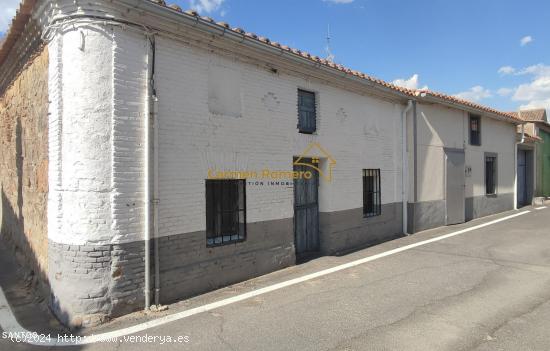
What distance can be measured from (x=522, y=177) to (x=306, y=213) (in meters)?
15.6

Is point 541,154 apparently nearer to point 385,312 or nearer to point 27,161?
point 385,312

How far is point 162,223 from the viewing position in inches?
206

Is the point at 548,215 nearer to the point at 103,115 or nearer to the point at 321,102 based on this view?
the point at 321,102

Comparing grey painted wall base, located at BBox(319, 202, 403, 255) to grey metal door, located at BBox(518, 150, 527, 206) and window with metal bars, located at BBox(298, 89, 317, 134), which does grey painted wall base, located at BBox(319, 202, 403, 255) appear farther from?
grey metal door, located at BBox(518, 150, 527, 206)

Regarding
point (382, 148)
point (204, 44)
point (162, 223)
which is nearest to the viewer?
point (162, 223)

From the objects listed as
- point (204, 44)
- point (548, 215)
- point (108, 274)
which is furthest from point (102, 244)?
point (548, 215)

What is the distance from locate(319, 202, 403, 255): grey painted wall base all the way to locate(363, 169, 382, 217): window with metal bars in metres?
0.18

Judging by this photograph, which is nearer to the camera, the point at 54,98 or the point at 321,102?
the point at 54,98

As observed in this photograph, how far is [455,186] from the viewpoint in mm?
12258

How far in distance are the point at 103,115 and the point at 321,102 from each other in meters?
4.58

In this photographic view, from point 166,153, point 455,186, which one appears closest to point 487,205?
point 455,186

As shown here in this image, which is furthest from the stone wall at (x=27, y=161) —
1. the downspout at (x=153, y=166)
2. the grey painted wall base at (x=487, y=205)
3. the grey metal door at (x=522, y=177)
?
the grey metal door at (x=522, y=177)

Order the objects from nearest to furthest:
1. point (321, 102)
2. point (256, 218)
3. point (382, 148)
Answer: point (256, 218) < point (321, 102) < point (382, 148)

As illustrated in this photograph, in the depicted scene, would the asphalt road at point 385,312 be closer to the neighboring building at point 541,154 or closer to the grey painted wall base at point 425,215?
the grey painted wall base at point 425,215
